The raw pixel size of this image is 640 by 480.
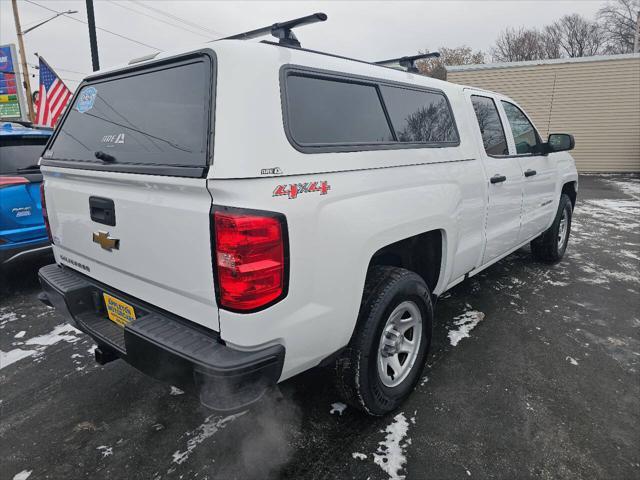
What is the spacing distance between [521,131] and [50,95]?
443 inches

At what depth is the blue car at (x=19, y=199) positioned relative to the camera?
13.1ft

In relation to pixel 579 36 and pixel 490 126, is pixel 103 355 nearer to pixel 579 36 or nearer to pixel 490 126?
pixel 490 126

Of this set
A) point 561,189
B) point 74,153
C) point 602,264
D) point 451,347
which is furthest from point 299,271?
point 602,264

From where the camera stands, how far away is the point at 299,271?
179 centimetres

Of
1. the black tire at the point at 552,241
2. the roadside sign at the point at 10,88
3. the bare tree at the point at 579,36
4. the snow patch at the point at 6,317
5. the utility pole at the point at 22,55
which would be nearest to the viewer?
the snow patch at the point at 6,317

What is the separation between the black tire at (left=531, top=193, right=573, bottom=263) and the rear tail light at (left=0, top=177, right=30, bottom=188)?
5765 millimetres

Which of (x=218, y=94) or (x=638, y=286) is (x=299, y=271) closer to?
(x=218, y=94)

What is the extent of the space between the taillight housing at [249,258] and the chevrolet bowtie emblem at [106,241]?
77cm

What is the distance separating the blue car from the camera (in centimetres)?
400

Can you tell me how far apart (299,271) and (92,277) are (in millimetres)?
1441

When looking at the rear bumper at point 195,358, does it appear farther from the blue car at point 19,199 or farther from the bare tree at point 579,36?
the bare tree at point 579,36

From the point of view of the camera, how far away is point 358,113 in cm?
228

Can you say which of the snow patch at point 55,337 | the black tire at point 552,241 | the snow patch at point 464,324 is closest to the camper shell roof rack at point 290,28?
the snow patch at point 464,324

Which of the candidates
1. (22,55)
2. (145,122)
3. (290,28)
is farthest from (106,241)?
(22,55)
